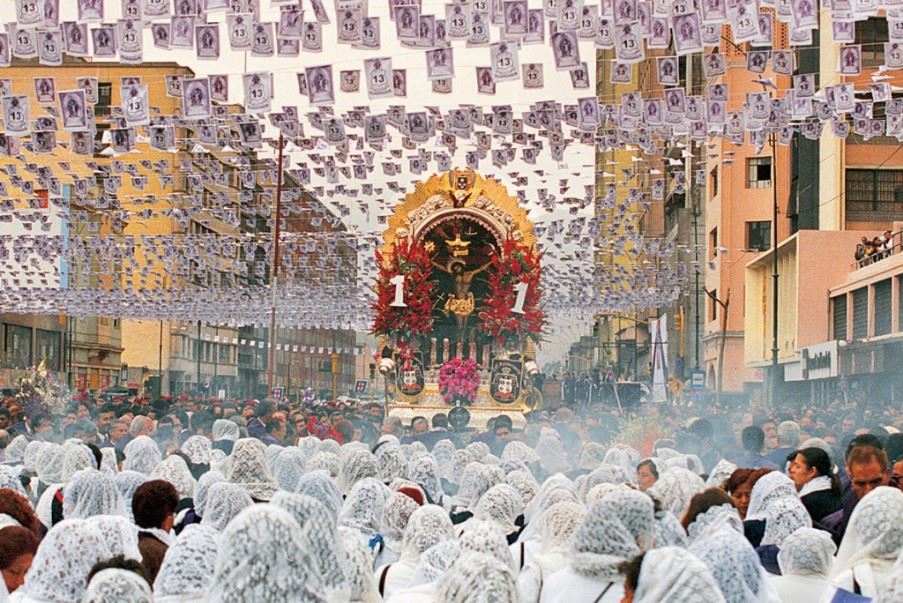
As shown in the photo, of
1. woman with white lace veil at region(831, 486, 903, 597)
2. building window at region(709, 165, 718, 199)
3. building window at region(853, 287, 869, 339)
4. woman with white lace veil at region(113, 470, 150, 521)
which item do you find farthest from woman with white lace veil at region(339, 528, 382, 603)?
building window at region(709, 165, 718, 199)

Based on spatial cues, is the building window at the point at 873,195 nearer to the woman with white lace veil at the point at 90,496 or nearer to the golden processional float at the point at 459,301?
the golden processional float at the point at 459,301

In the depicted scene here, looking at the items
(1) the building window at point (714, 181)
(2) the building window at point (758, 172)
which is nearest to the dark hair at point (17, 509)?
(2) the building window at point (758, 172)

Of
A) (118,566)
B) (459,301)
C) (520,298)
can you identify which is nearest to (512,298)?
(520,298)

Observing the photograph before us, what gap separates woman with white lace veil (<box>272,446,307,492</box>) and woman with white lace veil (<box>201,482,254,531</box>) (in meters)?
2.61

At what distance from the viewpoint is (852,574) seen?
6.36m

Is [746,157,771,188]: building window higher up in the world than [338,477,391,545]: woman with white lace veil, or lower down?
higher up

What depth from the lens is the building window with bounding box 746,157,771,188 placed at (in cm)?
5528

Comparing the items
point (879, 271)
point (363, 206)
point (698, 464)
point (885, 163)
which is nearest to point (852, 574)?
point (698, 464)

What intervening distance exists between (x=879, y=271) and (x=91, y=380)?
47.6m

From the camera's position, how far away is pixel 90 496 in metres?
8.23

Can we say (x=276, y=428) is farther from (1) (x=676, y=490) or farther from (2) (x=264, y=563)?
(2) (x=264, y=563)

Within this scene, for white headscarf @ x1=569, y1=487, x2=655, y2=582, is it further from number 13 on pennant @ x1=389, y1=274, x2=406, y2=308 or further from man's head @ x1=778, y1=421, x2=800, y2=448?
number 13 on pennant @ x1=389, y1=274, x2=406, y2=308

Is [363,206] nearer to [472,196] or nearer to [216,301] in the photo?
[472,196]

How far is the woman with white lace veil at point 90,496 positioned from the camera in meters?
8.22
